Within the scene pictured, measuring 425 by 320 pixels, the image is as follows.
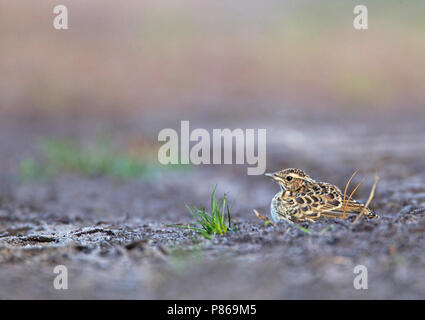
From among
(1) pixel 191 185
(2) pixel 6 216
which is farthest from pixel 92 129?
(2) pixel 6 216

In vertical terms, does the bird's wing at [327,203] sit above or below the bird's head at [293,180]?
→ below

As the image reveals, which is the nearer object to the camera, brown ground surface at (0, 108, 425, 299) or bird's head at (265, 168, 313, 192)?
brown ground surface at (0, 108, 425, 299)

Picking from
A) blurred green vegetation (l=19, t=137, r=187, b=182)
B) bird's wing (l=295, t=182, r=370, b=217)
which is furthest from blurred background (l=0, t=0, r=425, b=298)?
bird's wing (l=295, t=182, r=370, b=217)

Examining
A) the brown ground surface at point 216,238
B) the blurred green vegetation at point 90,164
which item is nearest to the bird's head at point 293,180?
the brown ground surface at point 216,238
